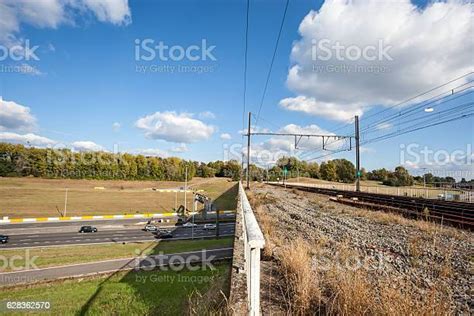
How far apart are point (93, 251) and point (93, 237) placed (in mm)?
10065

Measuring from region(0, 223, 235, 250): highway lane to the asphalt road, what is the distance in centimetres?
1052

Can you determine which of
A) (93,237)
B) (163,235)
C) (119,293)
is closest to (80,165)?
(93,237)

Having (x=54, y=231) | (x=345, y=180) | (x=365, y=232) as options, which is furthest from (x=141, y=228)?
(x=345, y=180)

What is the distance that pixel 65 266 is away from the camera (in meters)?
23.4

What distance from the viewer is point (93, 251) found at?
2812 centimetres

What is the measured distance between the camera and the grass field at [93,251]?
24.8 metres

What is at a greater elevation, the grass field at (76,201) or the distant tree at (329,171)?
the distant tree at (329,171)

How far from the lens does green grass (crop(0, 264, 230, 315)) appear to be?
14003 millimetres

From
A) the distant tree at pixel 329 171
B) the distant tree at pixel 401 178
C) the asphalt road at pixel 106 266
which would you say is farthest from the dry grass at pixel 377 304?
the distant tree at pixel 329 171

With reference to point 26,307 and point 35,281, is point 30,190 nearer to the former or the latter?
point 35,281

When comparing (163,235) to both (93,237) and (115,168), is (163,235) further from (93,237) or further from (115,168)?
(115,168)

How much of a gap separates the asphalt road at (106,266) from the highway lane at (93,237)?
1052 cm

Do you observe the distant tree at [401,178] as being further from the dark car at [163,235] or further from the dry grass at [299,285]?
the dry grass at [299,285]

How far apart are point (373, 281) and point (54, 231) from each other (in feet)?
155
